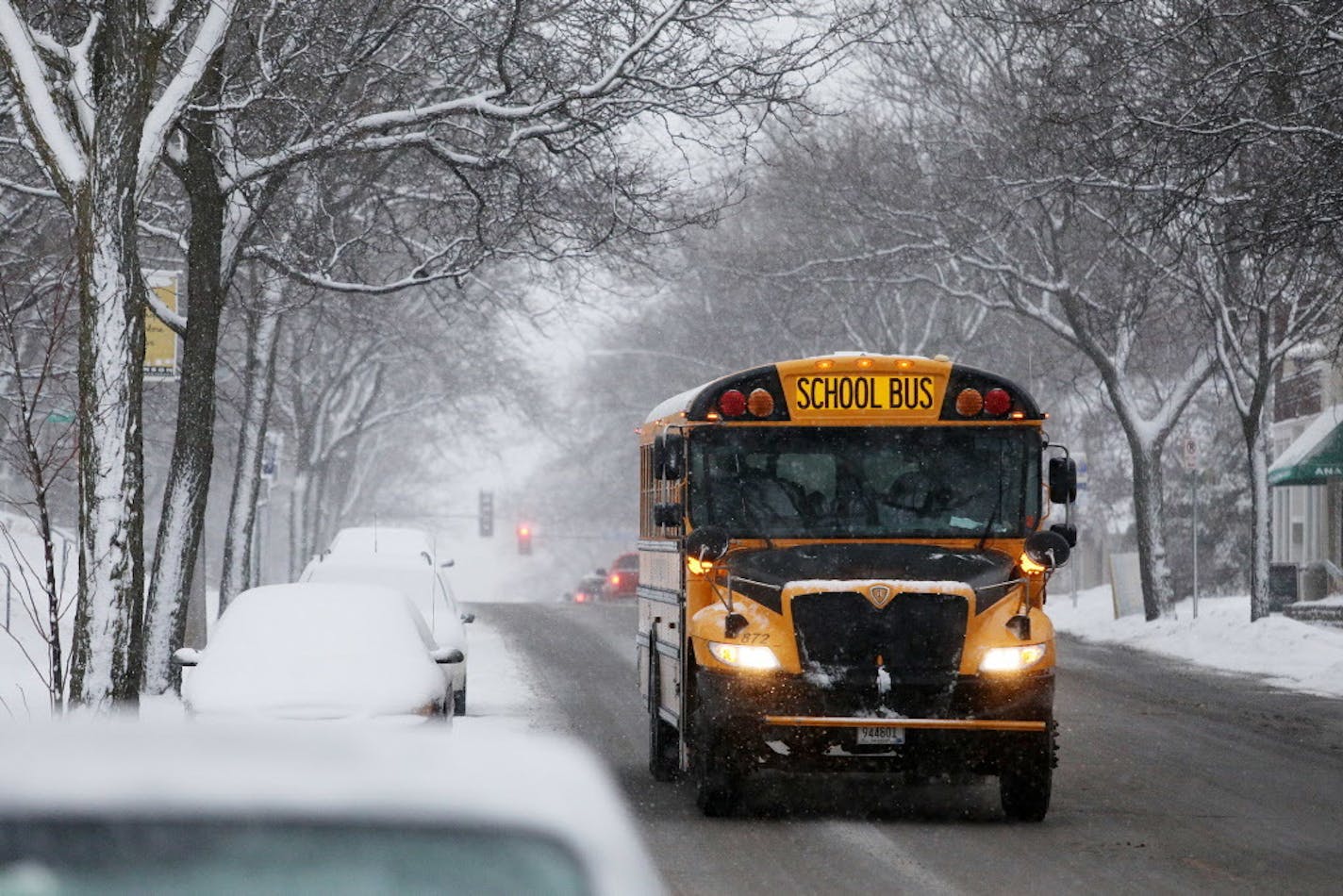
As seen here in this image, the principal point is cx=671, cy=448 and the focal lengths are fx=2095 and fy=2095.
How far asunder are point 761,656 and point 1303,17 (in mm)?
8599

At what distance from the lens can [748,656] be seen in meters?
11.6

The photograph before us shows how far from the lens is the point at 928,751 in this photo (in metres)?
11.6

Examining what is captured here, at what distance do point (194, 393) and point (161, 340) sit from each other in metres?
3.51

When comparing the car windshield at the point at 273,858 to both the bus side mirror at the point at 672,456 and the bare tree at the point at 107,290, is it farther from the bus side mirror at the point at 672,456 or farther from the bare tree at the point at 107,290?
the bare tree at the point at 107,290

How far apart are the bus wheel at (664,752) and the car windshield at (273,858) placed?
11.5m

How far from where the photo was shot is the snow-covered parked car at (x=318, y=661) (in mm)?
11664

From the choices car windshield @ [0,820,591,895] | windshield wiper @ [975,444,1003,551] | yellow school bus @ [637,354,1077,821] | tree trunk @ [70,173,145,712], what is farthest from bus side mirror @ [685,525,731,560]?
car windshield @ [0,820,591,895]

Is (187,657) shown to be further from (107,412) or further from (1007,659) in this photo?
(1007,659)

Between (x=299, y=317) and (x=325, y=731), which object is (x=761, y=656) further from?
(x=299, y=317)

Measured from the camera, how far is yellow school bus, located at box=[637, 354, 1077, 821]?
38.0 ft

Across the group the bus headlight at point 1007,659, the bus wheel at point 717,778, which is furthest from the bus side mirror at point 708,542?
the bus headlight at point 1007,659

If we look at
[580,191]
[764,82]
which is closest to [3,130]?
[580,191]

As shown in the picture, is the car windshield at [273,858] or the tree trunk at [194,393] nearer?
the car windshield at [273,858]

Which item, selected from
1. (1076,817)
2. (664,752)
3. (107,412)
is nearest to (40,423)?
(107,412)
